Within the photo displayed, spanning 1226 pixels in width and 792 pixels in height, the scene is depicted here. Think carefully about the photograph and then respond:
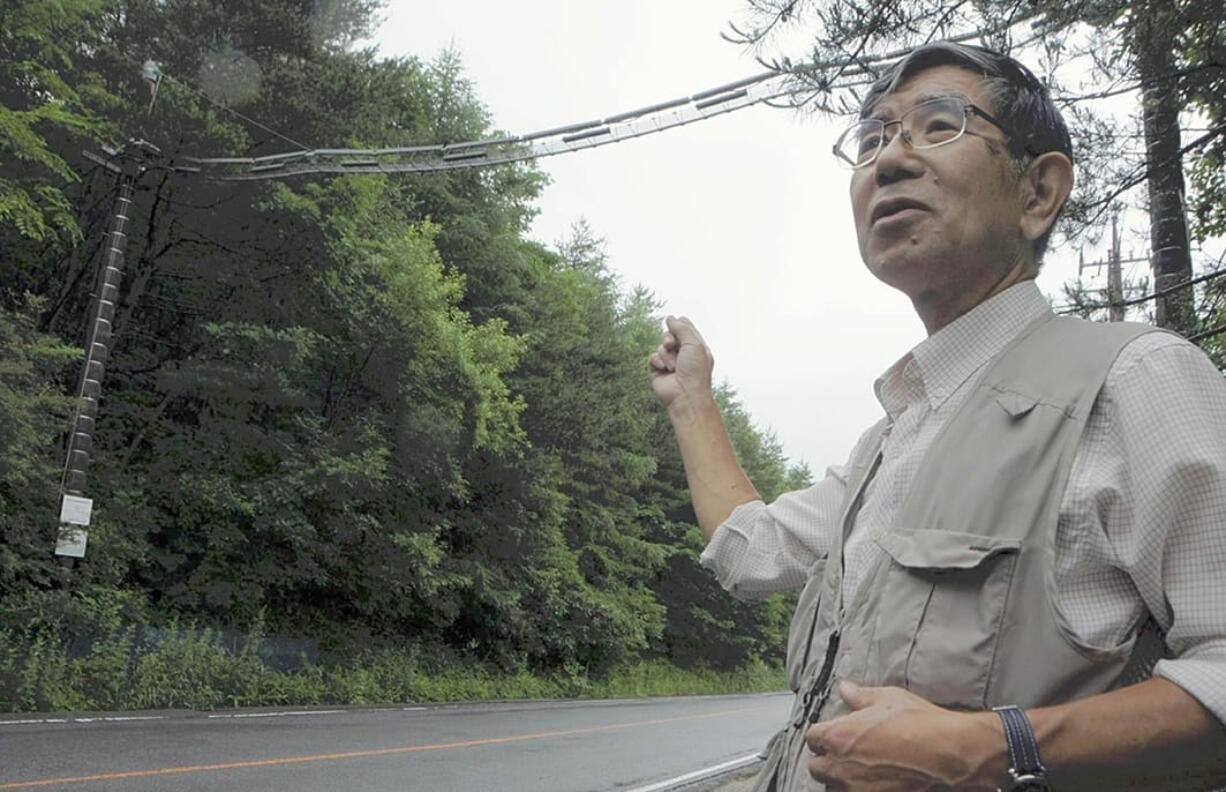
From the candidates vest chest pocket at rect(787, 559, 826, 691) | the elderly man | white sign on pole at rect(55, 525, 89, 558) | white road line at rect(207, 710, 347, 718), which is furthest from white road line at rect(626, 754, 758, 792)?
white sign on pole at rect(55, 525, 89, 558)

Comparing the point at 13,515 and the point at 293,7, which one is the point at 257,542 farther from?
the point at 293,7

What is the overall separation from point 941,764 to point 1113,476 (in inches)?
13.3

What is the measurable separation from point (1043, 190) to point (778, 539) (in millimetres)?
664

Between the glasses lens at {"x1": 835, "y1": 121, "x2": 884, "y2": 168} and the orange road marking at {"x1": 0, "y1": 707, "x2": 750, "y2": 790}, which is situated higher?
the glasses lens at {"x1": 835, "y1": 121, "x2": 884, "y2": 168}

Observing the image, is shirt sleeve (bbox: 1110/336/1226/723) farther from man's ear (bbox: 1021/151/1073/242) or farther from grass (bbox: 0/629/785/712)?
grass (bbox: 0/629/785/712)

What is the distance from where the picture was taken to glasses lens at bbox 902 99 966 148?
1471 mm

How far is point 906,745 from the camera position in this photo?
41.8 inches

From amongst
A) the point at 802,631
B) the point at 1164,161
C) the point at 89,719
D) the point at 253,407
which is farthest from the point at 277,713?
the point at 802,631

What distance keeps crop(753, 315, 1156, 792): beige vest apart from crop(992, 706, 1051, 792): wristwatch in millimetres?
30

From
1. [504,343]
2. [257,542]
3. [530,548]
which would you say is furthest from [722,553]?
[530,548]

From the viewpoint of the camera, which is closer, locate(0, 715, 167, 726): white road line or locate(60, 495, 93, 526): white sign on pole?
locate(0, 715, 167, 726): white road line

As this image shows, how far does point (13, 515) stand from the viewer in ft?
46.7

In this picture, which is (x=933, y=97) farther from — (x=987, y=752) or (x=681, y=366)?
(x=987, y=752)

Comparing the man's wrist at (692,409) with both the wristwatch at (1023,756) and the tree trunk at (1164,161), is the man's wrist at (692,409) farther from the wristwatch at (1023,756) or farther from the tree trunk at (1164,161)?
the tree trunk at (1164,161)
